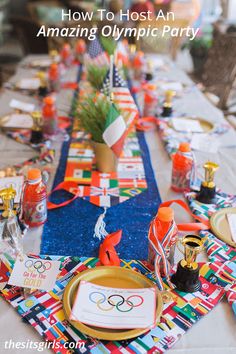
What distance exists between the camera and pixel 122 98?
1438mm

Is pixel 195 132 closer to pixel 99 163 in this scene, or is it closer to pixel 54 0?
pixel 99 163

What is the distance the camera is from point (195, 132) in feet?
5.60

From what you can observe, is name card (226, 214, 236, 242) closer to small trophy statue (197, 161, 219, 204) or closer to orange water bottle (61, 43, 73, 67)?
small trophy statue (197, 161, 219, 204)

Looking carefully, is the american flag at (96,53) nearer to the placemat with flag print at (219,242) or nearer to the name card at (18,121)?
the name card at (18,121)

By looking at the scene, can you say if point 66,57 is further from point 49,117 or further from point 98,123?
point 98,123

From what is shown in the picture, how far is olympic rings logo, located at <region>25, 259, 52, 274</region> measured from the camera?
3.02 feet

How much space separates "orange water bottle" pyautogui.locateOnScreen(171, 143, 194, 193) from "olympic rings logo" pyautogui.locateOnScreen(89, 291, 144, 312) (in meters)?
0.53

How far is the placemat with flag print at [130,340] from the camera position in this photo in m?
0.77

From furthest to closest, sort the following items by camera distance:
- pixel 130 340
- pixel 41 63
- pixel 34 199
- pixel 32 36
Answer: pixel 32 36 < pixel 41 63 < pixel 34 199 < pixel 130 340

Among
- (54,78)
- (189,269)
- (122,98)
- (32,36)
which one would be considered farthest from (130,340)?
(32,36)

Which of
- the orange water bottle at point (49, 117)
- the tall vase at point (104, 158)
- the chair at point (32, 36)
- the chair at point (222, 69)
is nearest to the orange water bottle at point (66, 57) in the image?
the chair at point (222, 69)

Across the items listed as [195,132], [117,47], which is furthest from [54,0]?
[195,132]

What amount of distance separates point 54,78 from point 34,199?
122 centimetres

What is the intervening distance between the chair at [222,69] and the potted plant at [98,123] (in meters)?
1.15
